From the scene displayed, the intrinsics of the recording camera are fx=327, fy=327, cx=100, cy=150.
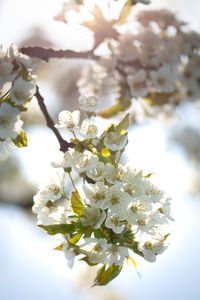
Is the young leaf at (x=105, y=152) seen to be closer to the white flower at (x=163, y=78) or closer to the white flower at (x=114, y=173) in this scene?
the white flower at (x=114, y=173)

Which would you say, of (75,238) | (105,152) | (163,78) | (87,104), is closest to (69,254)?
(75,238)

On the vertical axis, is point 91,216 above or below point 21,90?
below

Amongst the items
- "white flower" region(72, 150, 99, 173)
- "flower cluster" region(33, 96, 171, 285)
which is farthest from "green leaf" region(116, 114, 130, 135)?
"white flower" region(72, 150, 99, 173)

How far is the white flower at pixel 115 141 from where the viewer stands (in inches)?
33.3

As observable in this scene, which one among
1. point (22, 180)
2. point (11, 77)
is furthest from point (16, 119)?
point (22, 180)

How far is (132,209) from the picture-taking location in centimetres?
81

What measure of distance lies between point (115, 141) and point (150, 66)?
0.66 metres

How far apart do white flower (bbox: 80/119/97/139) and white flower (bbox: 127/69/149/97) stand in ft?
1.65

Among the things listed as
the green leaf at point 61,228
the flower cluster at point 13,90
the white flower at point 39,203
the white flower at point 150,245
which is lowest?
the white flower at point 39,203

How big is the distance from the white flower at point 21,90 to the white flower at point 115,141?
23 cm

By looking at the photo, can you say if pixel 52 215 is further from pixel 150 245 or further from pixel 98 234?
pixel 150 245

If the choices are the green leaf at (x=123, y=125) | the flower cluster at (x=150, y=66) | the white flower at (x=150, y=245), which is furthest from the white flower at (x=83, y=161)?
the flower cluster at (x=150, y=66)

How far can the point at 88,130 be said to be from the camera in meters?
0.86

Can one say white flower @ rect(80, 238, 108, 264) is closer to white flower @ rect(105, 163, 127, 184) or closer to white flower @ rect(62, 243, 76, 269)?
white flower @ rect(62, 243, 76, 269)
